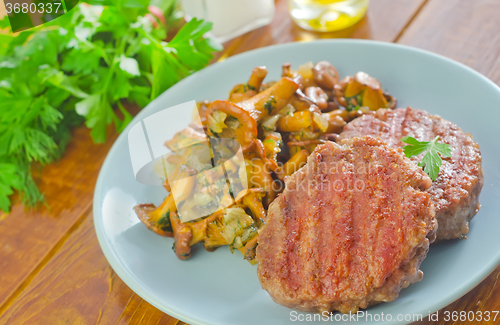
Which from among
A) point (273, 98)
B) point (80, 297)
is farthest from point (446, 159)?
point (80, 297)

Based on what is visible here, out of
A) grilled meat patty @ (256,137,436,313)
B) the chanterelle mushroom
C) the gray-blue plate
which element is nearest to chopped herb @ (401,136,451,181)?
grilled meat patty @ (256,137,436,313)

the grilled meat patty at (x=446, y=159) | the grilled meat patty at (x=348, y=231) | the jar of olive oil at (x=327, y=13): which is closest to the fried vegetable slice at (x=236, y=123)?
the grilled meat patty at (x=348, y=231)

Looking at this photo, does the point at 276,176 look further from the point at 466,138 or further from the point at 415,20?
the point at 415,20

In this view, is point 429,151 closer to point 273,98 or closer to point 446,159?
point 446,159

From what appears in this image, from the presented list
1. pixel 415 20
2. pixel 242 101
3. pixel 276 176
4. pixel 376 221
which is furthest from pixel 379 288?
pixel 415 20

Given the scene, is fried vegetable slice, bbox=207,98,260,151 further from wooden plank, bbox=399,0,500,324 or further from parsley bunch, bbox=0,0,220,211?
wooden plank, bbox=399,0,500,324

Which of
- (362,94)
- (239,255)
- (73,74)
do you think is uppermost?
(362,94)
